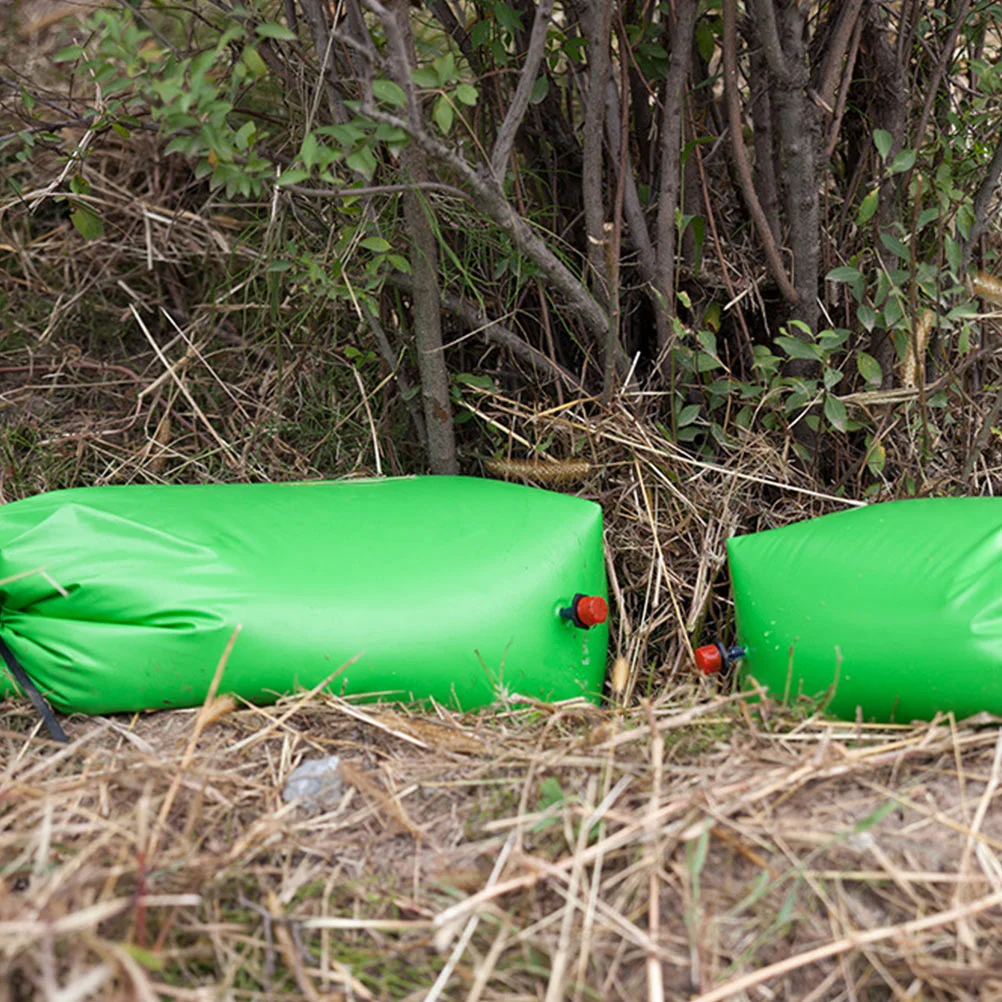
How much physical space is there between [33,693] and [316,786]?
1.20ft

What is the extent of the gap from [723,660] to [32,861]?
2.74 ft

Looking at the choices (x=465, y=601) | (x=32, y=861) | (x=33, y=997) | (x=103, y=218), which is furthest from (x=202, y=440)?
(x=33, y=997)

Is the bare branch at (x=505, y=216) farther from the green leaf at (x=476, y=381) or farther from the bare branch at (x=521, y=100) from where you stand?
the green leaf at (x=476, y=381)

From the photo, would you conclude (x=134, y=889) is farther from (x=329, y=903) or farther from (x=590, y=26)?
(x=590, y=26)

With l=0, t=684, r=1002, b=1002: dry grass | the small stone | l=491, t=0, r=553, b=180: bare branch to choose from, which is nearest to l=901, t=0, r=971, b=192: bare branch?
l=491, t=0, r=553, b=180: bare branch

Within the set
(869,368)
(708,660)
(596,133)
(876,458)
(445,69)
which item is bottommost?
(708,660)

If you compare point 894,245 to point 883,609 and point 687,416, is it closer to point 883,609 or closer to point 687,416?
point 687,416

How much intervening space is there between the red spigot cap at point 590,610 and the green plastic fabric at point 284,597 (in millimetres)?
35

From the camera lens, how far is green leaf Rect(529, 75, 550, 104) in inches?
61.1

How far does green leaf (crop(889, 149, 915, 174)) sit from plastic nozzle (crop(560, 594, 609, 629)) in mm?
712

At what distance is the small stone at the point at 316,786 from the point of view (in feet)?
3.42


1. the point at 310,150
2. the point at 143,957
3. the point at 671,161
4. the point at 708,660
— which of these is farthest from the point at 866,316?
the point at 143,957

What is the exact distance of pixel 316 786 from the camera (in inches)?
41.9

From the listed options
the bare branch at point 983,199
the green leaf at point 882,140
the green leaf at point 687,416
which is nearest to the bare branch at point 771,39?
the green leaf at point 882,140
